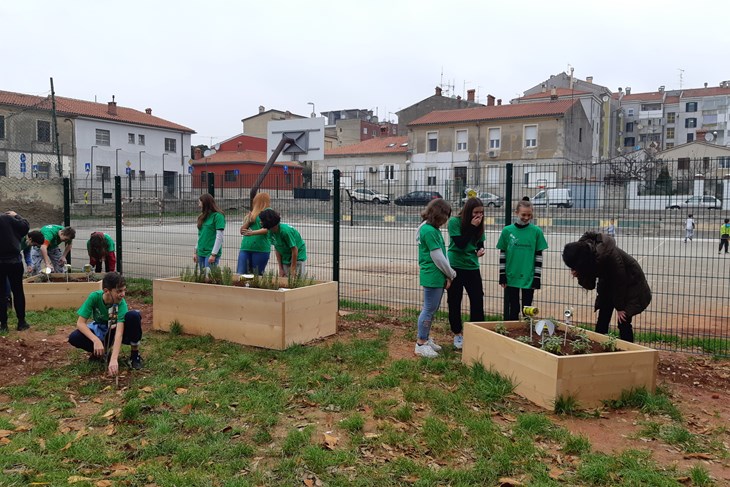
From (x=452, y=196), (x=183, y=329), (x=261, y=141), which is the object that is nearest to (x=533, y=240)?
(x=452, y=196)

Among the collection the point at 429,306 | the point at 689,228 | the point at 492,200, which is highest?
the point at 492,200

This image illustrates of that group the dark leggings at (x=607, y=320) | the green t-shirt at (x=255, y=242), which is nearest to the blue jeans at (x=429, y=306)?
the dark leggings at (x=607, y=320)

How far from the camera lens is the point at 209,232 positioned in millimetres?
8812

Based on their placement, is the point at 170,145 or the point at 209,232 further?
the point at 170,145

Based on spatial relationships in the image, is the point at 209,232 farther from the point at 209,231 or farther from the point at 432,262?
the point at 432,262

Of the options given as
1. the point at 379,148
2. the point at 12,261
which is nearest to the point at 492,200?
the point at 12,261

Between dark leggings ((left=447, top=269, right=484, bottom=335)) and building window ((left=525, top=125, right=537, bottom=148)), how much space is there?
46.8 m

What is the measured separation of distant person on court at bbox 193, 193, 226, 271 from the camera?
28.1ft

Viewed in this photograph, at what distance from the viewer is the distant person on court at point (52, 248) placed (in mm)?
9078

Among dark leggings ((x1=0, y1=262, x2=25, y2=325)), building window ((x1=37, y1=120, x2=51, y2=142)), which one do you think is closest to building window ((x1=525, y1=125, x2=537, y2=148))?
building window ((x1=37, y1=120, x2=51, y2=142))

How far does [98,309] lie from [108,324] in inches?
7.1

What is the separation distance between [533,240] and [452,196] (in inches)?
75.0

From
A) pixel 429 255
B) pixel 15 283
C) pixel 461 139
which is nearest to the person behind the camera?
pixel 429 255

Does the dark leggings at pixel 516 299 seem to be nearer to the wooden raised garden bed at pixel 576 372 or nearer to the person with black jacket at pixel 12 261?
the wooden raised garden bed at pixel 576 372
